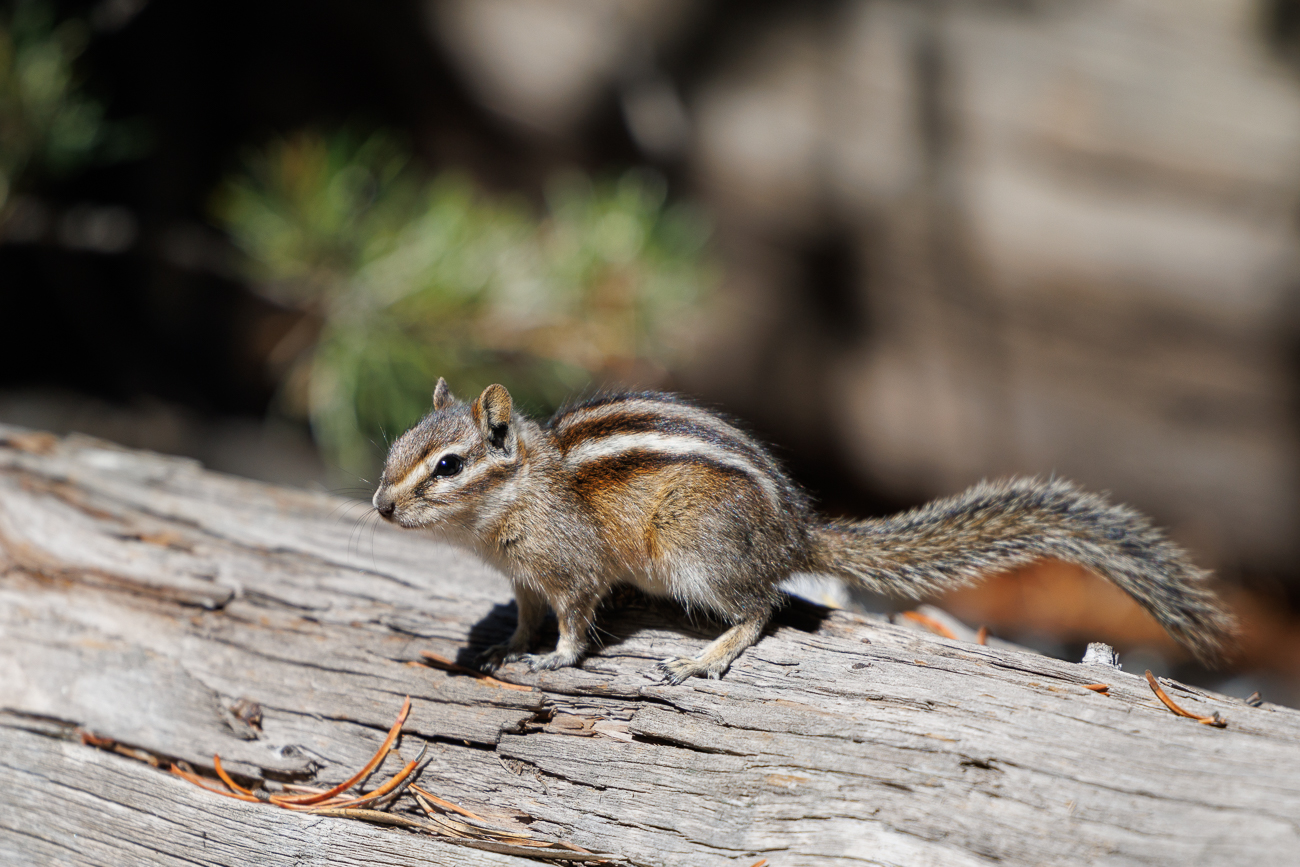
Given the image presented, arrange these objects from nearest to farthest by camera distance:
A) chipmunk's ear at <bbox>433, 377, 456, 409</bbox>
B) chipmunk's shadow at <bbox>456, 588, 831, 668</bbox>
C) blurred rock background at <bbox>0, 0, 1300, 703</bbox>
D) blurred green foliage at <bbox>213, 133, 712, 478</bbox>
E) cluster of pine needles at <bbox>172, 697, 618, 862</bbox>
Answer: cluster of pine needles at <bbox>172, 697, 618, 862</bbox> → chipmunk's shadow at <bbox>456, 588, 831, 668</bbox> → chipmunk's ear at <bbox>433, 377, 456, 409</bbox> → blurred green foliage at <bbox>213, 133, 712, 478</bbox> → blurred rock background at <bbox>0, 0, 1300, 703</bbox>

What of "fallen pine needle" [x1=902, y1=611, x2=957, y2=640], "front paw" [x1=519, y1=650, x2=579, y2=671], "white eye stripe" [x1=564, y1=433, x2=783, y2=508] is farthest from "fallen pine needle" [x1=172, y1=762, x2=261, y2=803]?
"fallen pine needle" [x1=902, y1=611, x2=957, y2=640]

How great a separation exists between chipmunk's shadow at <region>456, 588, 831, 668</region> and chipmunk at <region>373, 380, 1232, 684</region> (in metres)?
0.07

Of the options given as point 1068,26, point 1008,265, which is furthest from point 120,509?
point 1068,26

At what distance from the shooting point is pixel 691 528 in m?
2.13

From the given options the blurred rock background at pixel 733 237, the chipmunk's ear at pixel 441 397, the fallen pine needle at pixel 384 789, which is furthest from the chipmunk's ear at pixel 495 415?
the blurred rock background at pixel 733 237

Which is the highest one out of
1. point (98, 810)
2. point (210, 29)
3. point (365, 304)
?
point (210, 29)

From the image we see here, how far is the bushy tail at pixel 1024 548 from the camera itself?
205 centimetres

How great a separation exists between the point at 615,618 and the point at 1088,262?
300 centimetres

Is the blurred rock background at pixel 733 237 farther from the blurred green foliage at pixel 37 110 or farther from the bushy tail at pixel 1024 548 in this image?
the bushy tail at pixel 1024 548

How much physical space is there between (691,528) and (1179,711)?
1039 mm

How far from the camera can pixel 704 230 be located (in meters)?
4.36

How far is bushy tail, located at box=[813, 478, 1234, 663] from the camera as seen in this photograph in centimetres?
205

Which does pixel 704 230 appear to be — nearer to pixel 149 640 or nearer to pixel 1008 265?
pixel 1008 265

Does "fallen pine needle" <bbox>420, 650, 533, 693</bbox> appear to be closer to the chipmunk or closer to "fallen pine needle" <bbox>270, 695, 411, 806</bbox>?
the chipmunk
